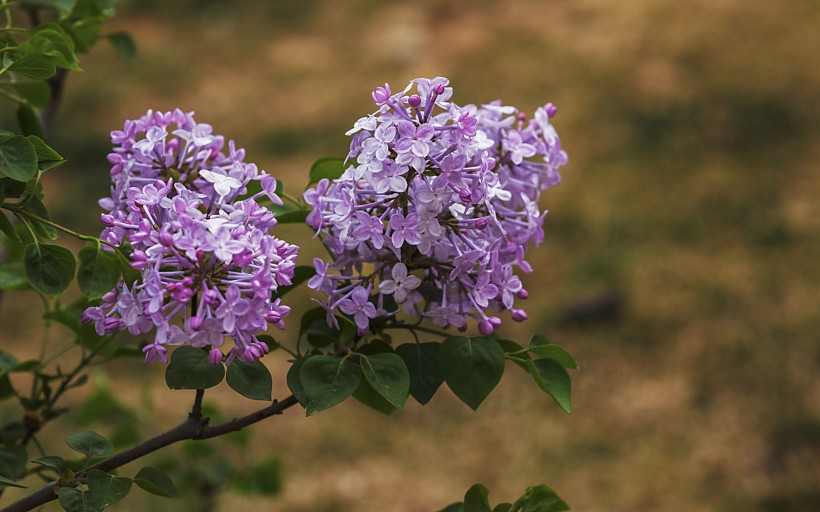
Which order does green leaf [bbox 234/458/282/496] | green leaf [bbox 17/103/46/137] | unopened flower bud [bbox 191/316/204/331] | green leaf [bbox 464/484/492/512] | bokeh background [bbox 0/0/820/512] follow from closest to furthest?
unopened flower bud [bbox 191/316/204/331] < green leaf [bbox 464/484/492/512] < green leaf [bbox 17/103/46/137] < green leaf [bbox 234/458/282/496] < bokeh background [bbox 0/0/820/512]

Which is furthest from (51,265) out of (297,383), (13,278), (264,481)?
(264,481)

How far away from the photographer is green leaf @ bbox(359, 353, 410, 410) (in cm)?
47

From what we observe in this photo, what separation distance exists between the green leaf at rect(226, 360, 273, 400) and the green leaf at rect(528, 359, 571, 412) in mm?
154

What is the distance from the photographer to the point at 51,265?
46cm

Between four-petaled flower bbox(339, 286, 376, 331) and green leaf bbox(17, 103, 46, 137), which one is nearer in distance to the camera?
four-petaled flower bbox(339, 286, 376, 331)

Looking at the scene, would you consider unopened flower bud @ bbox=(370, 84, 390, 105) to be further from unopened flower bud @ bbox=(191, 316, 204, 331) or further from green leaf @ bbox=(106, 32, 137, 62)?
green leaf @ bbox=(106, 32, 137, 62)

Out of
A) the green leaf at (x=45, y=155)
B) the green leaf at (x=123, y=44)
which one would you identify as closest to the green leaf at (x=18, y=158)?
the green leaf at (x=45, y=155)

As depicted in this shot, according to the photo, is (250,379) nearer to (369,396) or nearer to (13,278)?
(369,396)

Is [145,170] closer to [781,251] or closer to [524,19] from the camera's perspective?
[781,251]

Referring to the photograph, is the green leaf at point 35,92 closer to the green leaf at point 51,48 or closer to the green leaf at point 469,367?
the green leaf at point 51,48

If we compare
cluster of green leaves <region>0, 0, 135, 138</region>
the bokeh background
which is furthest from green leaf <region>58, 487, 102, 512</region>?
the bokeh background

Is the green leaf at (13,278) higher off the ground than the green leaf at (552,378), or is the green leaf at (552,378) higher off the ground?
the green leaf at (13,278)

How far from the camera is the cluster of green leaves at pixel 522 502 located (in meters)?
0.53

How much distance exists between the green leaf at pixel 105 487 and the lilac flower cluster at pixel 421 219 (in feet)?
0.45
